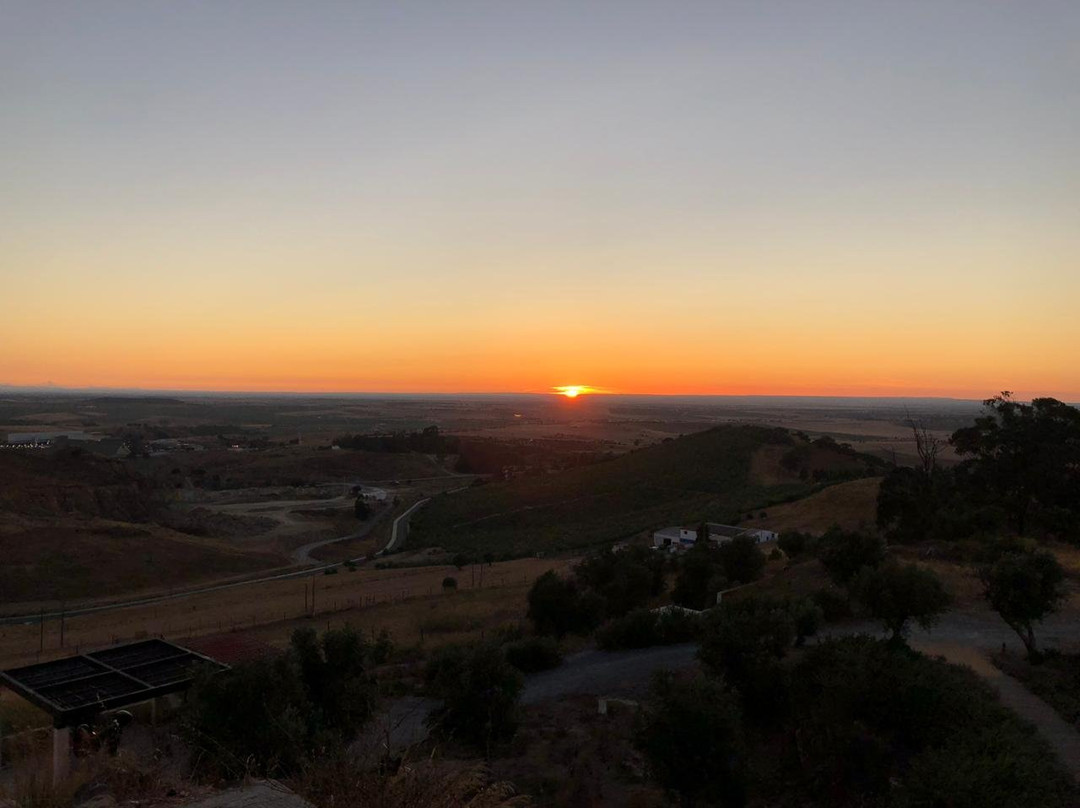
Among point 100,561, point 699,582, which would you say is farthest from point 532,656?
point 100,561

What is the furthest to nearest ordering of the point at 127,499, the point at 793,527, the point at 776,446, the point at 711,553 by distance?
the point at 776,446, the point at 127,499, the point at 793,527, the point at 711,553

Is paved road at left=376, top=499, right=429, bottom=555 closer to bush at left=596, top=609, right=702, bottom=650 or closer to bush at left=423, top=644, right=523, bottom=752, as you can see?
bush at left=596, top=609, right=702, bottom=650

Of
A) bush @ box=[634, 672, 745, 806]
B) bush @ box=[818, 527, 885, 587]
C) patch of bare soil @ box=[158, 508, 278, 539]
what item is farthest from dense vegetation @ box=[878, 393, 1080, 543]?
patch of bare soil @ box=[158, 508, 278, 539]

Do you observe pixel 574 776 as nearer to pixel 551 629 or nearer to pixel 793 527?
pixel 551 629

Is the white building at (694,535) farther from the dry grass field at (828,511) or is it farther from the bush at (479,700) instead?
the bush at (479,700)

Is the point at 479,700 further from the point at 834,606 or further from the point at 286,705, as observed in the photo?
the point at 834,606

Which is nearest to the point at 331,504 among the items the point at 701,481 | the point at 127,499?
the point at 127,499

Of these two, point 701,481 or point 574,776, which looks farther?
point 701,481
